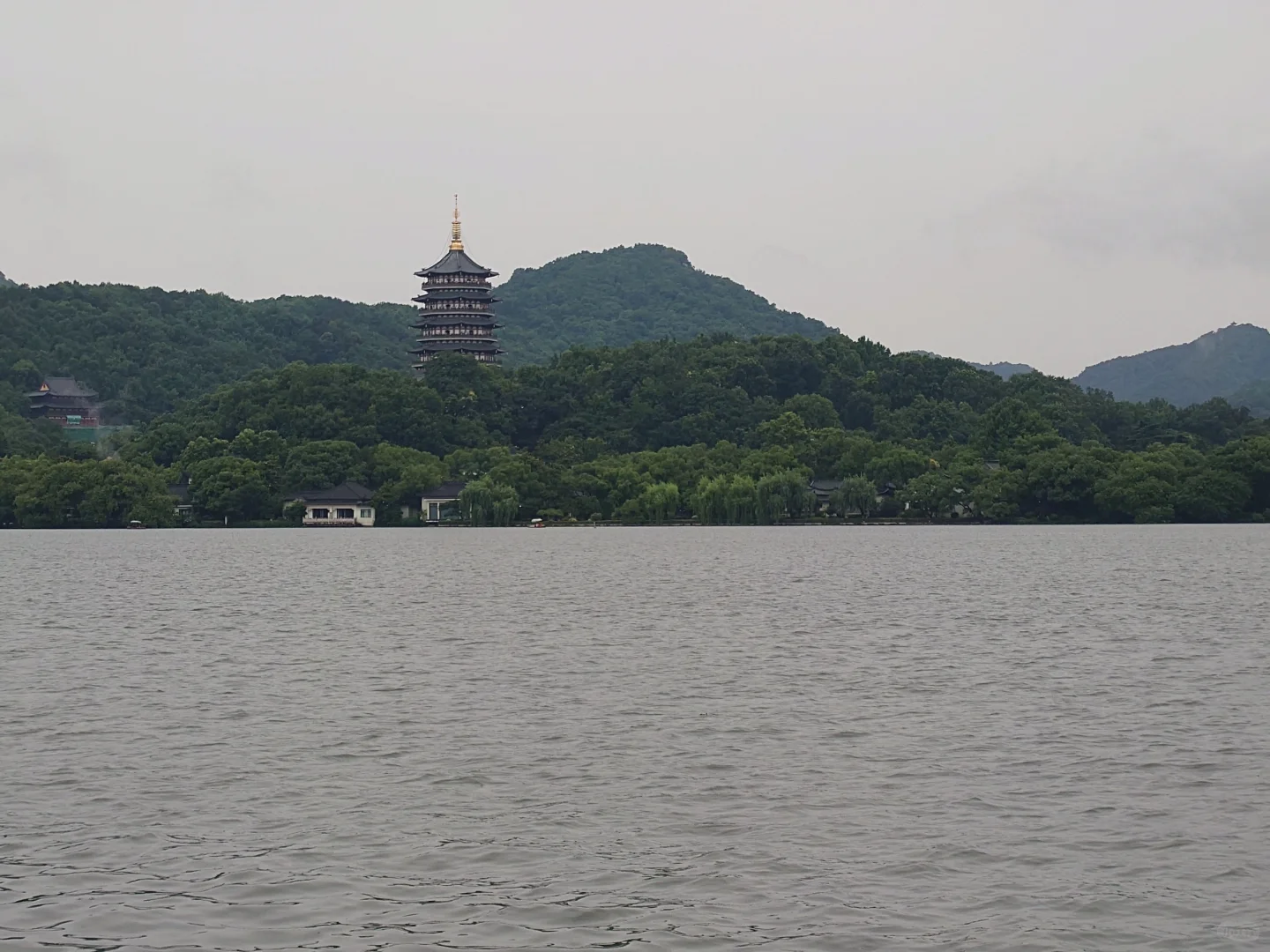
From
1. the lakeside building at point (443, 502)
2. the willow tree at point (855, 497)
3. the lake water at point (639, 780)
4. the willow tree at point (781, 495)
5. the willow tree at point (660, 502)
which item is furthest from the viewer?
the lakeside building at point (443, 502)

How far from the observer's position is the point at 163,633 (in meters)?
34.0

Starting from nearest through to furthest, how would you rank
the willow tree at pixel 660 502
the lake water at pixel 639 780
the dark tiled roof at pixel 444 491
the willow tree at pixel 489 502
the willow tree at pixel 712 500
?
the lake water at pixel 639 780, the willow tree at pixel 712 500, the willow tree at pixel 489 502, the willow tree at pixel 660 502, the dark tiled roof at pixel 444 491

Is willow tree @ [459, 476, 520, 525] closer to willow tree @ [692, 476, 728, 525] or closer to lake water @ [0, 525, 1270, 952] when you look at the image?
willow tree @ [692, 476, 728, 525]

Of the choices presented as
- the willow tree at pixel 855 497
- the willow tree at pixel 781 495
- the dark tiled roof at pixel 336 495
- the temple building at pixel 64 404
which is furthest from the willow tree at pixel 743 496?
the temple building at pixel 64 404

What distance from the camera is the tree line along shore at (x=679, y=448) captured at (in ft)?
333

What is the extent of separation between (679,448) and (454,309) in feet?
159

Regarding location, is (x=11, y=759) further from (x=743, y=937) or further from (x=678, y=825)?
(x=743, y=937)

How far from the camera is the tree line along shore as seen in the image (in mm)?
101625

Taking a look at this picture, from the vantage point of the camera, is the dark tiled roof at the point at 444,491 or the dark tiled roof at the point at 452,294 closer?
the dark tiled roof at the point at 444,491

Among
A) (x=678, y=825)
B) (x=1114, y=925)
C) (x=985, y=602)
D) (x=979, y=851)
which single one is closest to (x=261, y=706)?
(x=678, y=825)

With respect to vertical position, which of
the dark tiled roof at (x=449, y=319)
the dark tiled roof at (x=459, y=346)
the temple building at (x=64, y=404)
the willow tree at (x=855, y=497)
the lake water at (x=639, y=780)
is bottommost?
the lake water at (x=639, y=780)

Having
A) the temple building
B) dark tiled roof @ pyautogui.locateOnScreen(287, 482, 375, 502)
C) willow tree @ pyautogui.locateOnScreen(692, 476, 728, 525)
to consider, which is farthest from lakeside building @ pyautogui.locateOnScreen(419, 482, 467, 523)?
the temple building

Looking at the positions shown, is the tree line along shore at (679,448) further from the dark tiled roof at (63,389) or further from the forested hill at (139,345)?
the forested hill at (139,345)

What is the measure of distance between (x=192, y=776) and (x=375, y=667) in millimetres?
10193
